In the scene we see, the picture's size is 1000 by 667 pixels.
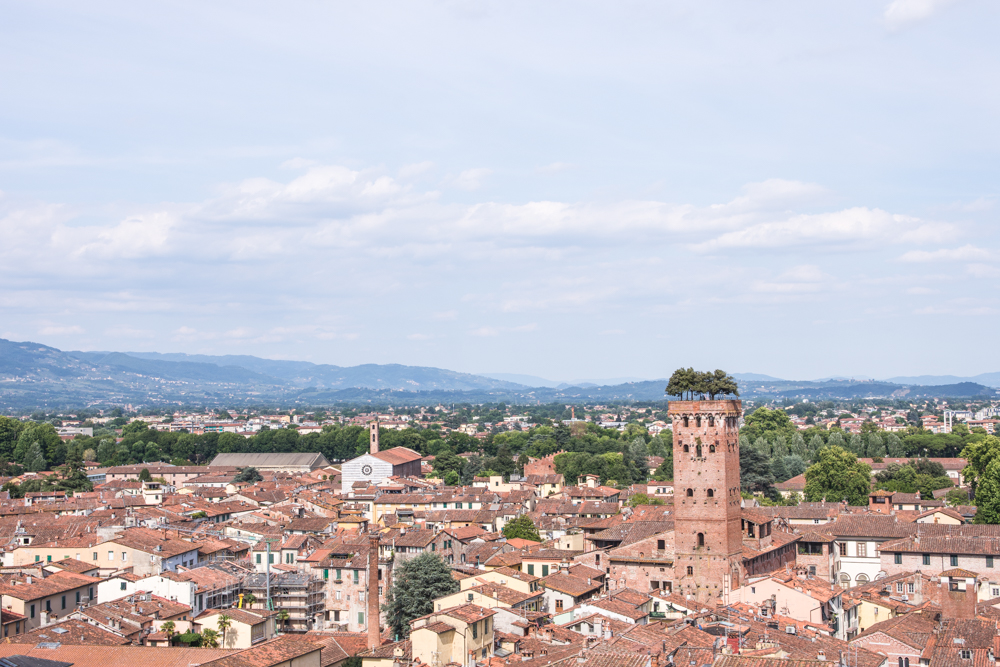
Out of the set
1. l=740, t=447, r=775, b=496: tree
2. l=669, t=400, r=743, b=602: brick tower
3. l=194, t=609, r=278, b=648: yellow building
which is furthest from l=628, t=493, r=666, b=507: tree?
l=194, t=609, r=278, b=648: yellow building

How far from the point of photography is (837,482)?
72.1 meters

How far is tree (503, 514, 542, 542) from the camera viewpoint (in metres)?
57.3

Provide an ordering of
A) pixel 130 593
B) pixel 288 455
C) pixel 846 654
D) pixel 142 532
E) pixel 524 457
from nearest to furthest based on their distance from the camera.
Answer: pixel 846 654, pixel 130 593, pixel 142 532, pixel 524 457, pixel 288 455

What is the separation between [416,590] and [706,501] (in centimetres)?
1414

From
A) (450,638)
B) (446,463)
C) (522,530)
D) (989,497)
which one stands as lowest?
(450,638)

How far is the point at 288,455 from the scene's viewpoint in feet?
420

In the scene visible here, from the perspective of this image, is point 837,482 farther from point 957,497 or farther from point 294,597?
point 294,597

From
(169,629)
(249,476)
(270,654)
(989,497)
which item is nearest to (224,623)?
(169,629)

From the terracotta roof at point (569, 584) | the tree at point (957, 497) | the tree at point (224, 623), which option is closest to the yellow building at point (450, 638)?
the tree at point (224, 623)

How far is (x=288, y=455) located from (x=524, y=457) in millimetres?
35437

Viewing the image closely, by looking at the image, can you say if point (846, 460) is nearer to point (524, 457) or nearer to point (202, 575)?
point (524, 457)

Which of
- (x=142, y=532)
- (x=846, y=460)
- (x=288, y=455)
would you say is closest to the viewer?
(x=142, y=532)

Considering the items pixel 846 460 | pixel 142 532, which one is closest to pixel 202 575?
pixel 142 532

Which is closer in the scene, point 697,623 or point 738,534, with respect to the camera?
point 697,623
